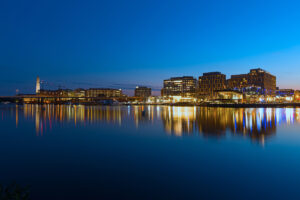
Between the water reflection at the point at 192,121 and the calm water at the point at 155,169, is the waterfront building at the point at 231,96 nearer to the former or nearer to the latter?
the water reflection at the point at 192,121

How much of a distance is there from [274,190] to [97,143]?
29.2 feet

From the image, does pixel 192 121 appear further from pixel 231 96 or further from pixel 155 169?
pixel 231 96

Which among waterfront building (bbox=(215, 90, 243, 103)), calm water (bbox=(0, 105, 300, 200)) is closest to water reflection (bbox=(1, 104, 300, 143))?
calm water (bbox=(0, 105, 300, 200))

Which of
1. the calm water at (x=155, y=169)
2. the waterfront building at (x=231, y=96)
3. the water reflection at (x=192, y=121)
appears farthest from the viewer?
the waterfront building at (x=231, y=96)

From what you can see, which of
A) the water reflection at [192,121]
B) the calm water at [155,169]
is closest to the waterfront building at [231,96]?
the water reflection at [192,121]

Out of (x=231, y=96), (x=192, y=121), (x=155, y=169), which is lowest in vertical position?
(x=155, y=169)

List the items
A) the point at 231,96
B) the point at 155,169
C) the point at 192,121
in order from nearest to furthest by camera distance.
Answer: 1. the point at 155,169
2. the point at 192,121
3. the point at 231,96

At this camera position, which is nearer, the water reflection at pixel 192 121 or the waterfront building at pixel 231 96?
the water reflection at pixel 192 121

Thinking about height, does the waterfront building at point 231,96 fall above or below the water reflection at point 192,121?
above

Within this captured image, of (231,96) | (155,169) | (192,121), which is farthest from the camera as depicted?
(231,96)

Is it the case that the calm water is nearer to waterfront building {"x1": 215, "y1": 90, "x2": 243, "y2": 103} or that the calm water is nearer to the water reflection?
the water reflection

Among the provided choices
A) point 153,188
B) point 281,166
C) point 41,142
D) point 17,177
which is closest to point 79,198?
point 153,188

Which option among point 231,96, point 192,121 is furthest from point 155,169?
point 231,96

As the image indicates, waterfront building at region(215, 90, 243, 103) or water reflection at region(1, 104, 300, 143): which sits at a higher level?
waterfront building at region(215, 90, 243, 103)
